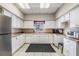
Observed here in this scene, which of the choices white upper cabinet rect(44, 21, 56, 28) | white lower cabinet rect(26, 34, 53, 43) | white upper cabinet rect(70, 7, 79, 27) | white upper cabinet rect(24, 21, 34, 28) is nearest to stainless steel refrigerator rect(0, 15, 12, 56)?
white upper cabinet rect(70, 7, 79, 27)

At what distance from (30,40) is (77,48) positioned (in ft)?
A: 18.0

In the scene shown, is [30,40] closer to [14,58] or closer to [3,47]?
[3,47]

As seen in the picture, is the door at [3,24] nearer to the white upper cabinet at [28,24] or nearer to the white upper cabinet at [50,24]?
the white upper cabinet at [28,24]

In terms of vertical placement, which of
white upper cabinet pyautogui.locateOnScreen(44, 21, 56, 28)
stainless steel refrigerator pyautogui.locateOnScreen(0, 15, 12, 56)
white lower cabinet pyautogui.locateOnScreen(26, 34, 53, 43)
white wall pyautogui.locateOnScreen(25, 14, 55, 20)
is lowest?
white lower cabinet pyautogui.locateOnScreen(26, 34, 53, 43)

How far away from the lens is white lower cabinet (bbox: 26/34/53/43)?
320 inches

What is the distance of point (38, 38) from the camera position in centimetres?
823

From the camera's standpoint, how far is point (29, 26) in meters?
8.98

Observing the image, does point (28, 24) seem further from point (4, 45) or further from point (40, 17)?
point (4, 45)

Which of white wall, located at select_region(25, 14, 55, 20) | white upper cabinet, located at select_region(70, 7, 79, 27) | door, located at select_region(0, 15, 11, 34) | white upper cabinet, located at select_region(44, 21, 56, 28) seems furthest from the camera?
white wall, located at select_region(25, 14, 55, 20)

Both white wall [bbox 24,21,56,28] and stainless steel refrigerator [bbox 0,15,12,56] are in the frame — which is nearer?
stainless steel refrigerator [bbox 0,15,12,56]

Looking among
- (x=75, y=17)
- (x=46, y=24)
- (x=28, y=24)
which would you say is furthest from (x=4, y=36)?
(x=46, y=24)

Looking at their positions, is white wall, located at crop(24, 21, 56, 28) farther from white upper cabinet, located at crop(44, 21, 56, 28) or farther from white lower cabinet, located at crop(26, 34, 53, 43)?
white lower cabinet, located at crop(26, 34, 53, 43)

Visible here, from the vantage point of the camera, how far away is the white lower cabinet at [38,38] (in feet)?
26.6

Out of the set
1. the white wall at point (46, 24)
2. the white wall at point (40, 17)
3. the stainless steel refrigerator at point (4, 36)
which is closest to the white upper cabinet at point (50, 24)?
the white wall at point (46, 24)
